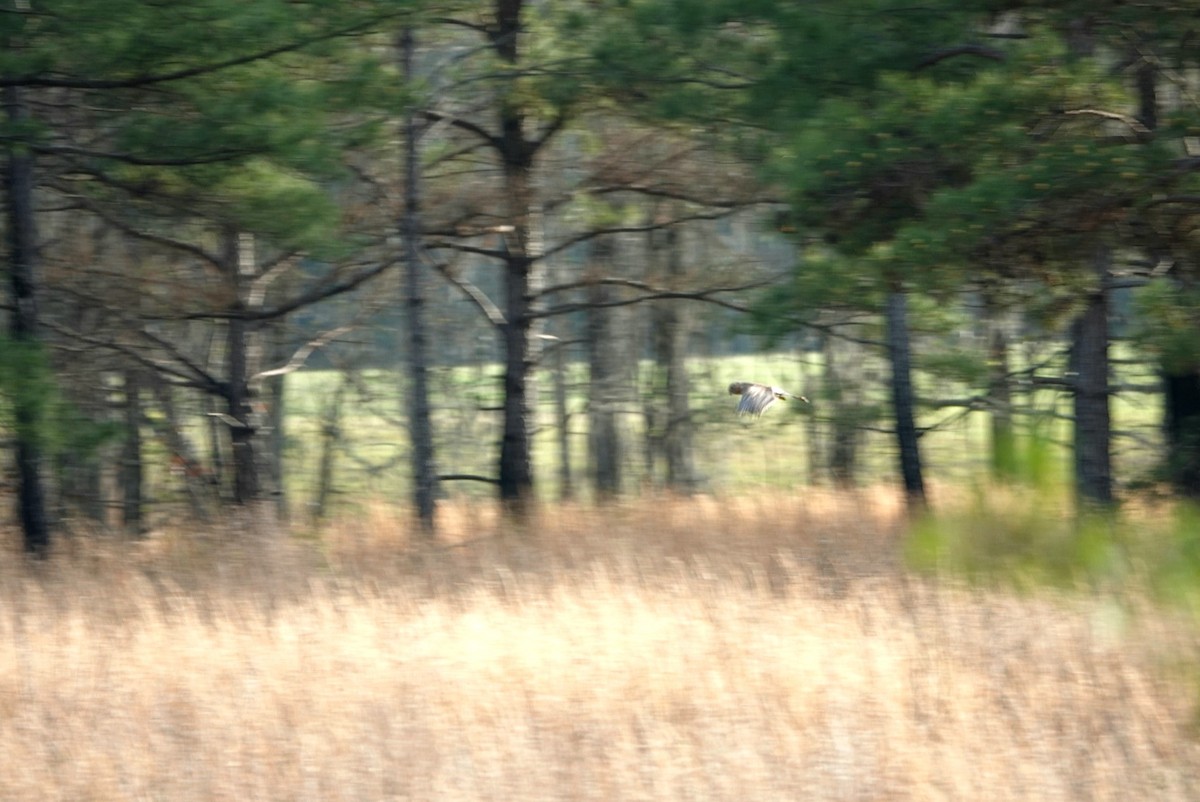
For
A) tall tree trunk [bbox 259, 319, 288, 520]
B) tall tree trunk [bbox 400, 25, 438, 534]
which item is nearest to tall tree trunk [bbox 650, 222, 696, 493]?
tall tree trunk [bbox 259, 319, 288, 520]

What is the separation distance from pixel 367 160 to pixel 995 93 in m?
6.39

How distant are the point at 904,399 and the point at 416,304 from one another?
4.61 meters

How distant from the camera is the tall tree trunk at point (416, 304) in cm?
1115

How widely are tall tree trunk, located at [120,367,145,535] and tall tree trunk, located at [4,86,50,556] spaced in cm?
166

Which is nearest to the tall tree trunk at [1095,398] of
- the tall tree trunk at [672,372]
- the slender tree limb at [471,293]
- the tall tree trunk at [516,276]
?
the tall tree trunk at [516,276]

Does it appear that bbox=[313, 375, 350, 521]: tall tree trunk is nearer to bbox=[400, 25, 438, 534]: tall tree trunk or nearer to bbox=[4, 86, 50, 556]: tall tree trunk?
bbox=[400, 25, 438, 534]: tall tree trunk

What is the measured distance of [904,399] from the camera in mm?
12641

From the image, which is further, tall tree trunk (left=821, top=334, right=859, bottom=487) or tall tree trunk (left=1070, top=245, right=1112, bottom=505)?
tall tree trunk (left=821, top=334, right=859, bottom=487)

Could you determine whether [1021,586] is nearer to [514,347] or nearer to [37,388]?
[37,388]

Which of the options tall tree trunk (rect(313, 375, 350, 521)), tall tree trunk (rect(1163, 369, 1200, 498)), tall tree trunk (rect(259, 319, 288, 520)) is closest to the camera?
tall tree trunk (rect(1163, 369, 1200, 498))

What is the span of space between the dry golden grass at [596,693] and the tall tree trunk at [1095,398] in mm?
2041

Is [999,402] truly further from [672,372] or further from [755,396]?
[672,372]

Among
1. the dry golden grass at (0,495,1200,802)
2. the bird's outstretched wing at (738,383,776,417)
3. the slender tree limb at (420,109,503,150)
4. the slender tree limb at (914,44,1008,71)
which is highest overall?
the slender tree limb at (420,109,503,150)

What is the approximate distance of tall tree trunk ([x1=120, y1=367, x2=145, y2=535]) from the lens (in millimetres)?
13850
